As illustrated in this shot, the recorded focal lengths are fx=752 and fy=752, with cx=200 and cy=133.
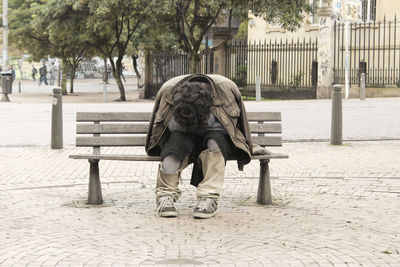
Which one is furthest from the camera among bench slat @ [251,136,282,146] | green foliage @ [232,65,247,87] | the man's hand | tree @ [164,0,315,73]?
green foliage @ [232,65,247,87]

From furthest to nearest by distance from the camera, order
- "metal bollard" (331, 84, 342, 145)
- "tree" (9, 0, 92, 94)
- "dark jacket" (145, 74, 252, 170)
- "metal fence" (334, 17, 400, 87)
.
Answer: "tree" (9, 0, 92, 94) → "metal fence" (334, 17, 400, 87) → "metal bollard" (331, 84, 342, 145) → "dark jacket" (145, 74, 252, 170)

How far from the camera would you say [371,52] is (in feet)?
94.3

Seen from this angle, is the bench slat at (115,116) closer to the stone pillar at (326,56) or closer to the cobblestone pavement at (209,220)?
the cobblestone pavement at (209,220)

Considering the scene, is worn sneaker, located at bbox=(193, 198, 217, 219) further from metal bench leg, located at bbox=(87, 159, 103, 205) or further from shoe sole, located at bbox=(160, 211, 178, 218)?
metal bench leg, located at bbox=(87, 159, 103, 205)

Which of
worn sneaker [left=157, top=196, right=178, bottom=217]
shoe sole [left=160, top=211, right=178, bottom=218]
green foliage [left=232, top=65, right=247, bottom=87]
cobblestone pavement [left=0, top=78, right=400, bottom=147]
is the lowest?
shoe sole [left=160, top=211, right=178, bottom=218]

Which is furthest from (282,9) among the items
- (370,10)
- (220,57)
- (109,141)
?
(109,141)

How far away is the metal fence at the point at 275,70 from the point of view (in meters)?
28.9

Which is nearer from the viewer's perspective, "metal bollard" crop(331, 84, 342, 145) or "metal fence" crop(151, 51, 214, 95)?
"metal bollard" crop(331, 84, 342, 145)

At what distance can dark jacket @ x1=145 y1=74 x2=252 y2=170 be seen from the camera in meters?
6.28

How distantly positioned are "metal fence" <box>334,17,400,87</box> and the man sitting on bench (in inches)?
824

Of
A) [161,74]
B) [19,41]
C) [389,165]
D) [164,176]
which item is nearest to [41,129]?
[389,165]

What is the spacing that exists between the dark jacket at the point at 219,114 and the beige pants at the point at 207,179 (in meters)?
0.22

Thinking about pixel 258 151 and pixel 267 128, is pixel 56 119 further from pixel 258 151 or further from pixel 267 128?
pixel 258 151

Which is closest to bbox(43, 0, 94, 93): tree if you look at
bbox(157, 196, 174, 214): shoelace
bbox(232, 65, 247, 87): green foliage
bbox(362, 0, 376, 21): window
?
bbox(232, 65, 247, 87): green foliage
